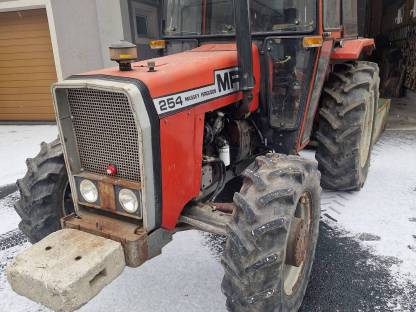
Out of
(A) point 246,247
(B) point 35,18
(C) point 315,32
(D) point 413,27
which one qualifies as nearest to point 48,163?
(A) point 246,247

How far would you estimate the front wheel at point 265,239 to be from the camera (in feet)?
6.16

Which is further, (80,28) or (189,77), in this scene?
(80,28)

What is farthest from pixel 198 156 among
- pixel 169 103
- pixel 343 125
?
pixel 343 125

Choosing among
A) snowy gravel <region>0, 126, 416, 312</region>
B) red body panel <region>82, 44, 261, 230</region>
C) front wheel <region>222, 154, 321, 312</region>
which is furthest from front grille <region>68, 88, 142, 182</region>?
snowy gravel <region>0, 126, 416, 312</region>

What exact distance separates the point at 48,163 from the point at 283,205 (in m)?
1.58

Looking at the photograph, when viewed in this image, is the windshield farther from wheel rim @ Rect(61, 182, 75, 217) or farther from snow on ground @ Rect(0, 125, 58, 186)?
snow on ground @ Rect(0, 125, 58, 186)

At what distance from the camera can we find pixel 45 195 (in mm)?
2531

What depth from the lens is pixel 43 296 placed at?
1746 millimetres

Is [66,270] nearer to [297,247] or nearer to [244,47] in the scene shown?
[297,247]

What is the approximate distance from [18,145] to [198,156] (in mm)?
5357

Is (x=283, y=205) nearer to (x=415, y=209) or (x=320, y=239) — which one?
(x=320, y=239)

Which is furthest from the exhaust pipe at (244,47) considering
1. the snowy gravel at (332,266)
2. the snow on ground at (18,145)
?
the snow on ground at (18,145)

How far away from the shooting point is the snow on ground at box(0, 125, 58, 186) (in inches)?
205

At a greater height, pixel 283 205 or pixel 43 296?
pixel 283 205
